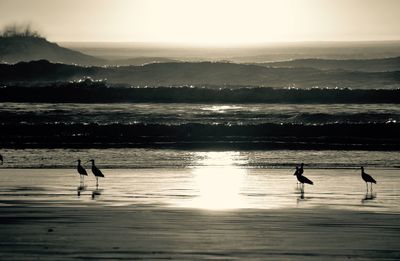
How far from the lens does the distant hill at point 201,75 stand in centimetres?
5347

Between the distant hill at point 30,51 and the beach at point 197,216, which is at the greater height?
the distant hill at point 30,51

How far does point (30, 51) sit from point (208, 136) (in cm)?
4611

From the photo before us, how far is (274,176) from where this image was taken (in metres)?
18.5

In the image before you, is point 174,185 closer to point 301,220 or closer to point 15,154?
point 301,220

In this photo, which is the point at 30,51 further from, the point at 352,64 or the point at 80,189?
the point at 80,189

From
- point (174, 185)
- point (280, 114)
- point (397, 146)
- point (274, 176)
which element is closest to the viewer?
point (174, 185)

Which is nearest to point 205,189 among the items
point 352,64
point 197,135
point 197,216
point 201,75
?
point 197,216

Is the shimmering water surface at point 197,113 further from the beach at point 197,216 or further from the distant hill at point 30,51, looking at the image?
the distant hill at point 30,51

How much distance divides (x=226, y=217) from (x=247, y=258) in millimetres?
2768

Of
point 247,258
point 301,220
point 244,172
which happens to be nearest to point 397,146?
point 244,172

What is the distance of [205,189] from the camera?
16.3 meters

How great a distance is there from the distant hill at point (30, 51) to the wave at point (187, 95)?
84.4ft

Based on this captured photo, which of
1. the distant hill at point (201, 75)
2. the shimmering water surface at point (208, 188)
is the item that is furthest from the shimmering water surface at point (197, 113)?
the distant hill at point (201, 75)

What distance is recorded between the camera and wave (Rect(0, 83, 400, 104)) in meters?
41.0
